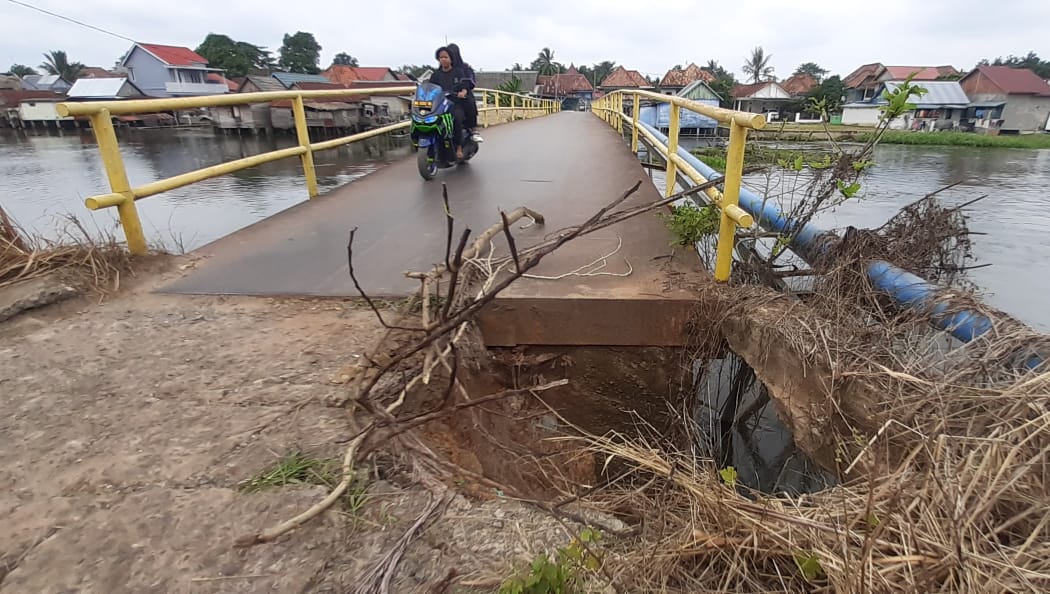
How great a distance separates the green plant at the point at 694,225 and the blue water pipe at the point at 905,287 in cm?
61

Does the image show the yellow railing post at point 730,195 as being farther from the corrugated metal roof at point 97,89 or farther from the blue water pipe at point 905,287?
the corrugated metal roof at point 97,89

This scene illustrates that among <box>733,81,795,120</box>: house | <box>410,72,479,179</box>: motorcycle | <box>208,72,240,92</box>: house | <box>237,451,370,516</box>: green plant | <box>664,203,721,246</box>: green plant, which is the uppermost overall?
<box>208,72,240,92</box>: house

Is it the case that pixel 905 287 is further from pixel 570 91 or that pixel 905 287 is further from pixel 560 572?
pixel 570 91

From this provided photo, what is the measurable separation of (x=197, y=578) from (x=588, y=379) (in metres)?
2.02

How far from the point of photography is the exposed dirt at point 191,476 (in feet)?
4.44

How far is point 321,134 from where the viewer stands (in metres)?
37.8

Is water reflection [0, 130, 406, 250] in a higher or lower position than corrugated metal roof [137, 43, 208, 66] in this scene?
lower

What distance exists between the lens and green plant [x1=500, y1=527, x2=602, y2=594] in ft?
4.13

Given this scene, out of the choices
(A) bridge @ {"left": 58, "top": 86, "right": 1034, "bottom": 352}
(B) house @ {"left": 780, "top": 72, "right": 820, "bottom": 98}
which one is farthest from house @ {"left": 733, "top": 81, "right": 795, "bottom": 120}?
(A) bridge @ {"left": 58, "top": 86, "right": 1034, "bottom": 352}

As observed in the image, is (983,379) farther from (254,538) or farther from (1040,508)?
(254,538)

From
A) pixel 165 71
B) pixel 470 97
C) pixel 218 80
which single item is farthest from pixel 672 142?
pixel 218 80

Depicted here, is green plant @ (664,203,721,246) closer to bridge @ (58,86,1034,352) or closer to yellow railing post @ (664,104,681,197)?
bridge @ (58,86,1034,352)

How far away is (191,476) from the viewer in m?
1.65

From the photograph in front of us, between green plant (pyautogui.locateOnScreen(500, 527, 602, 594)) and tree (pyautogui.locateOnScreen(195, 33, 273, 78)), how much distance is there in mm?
71847
